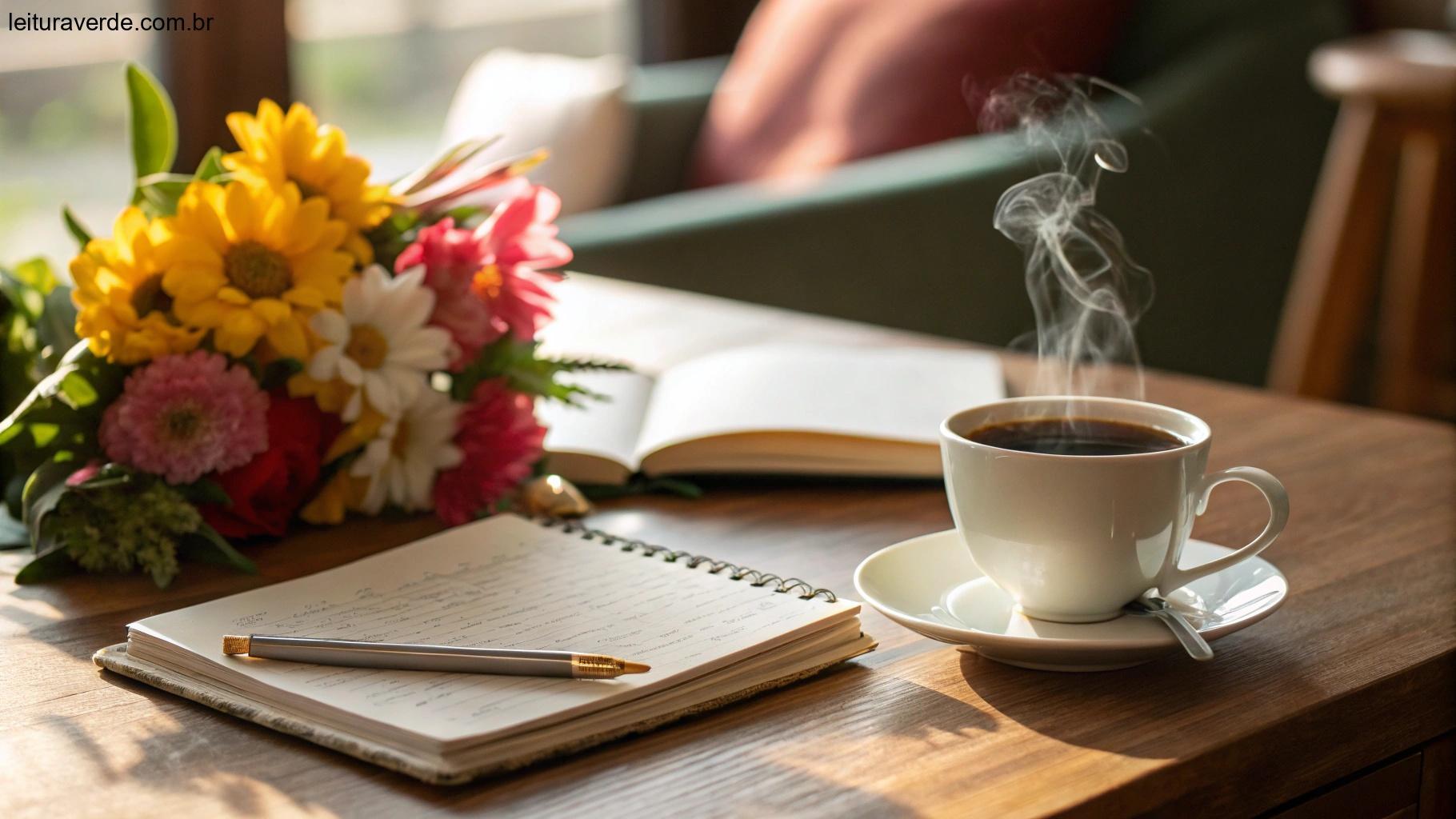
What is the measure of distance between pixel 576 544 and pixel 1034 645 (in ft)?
0.88

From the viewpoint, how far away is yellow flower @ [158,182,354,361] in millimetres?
720

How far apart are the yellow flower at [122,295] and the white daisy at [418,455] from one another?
138mm

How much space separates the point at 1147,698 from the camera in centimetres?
57

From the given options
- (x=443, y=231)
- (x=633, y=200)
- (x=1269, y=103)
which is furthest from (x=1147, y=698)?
(x=633, y=200)

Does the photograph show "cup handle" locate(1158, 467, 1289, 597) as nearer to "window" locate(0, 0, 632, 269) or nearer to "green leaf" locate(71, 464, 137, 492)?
"green leaf" locate(71, 464, 137, 492)

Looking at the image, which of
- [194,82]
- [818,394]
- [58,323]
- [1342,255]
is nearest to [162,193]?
[58,323]

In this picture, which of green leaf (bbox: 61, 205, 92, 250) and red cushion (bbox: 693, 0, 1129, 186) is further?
red cushion (bbox: 693, 0, 1129, 186)

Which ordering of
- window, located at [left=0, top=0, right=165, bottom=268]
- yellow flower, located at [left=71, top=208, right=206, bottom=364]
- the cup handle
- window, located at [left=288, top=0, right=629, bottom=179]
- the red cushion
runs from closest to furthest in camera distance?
the cup handle < yellow flower, located at [left=71, top=208, right=206, bottom=364] < the red cushion < window, located at [left=0, top=0, right=165, bottom=268] < window, located at [left=288, top=0, right=629, bottom=179]

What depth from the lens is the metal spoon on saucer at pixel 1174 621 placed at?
0.55 meters

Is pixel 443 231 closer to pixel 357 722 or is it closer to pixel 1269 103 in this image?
pixel 357 722

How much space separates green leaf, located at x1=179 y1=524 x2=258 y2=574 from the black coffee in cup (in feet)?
1.24

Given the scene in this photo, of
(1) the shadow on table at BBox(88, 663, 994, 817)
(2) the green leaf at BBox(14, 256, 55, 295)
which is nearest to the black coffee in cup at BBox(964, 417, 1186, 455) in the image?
(1) the shadow on table at BBox(88, 663, 994, 817)

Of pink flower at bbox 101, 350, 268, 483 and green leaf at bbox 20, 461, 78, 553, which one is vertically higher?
pink flower at bbox 101, 350, 268, 483

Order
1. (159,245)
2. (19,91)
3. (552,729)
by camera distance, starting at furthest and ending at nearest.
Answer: (19,91) < (159,245) < (552,729)
